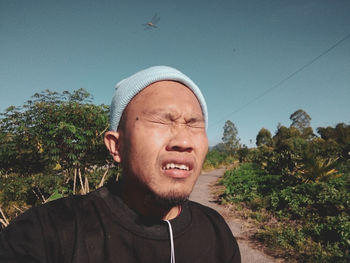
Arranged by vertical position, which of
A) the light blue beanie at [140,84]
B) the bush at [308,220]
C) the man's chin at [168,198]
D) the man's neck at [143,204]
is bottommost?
the bush at [308,220]

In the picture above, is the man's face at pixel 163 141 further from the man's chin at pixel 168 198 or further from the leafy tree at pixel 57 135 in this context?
the leafy tree at pixel 57 135

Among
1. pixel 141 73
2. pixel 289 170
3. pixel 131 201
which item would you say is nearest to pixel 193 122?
pixel 141 73

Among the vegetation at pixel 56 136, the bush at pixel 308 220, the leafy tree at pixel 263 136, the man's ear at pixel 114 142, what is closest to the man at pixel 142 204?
the man's ear at pixel 114 142

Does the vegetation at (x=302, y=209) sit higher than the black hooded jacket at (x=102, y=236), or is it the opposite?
the black hooded jacket at (x=102, y=236)

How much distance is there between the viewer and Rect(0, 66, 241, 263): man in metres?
0.96

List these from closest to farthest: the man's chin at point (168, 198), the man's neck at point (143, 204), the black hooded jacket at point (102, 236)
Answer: the black hooded jacket at point (102, 236), the man's chin at point (168, 198), the man's neck at point (143, 204)

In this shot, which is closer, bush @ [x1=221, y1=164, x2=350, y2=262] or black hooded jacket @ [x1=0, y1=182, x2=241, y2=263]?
black hooded jacket @ [x1=0, y1=182, x2=241, y2=263]

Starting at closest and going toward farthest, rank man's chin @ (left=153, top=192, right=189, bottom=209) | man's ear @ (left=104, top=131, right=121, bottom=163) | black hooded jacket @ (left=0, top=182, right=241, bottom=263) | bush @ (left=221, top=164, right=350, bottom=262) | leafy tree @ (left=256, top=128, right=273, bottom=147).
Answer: black hooded jacket @ (left=0, top=182, right=241, bottom=263)
man's chin @ (left=153, top=192, right=189, bottom=209)
man's ear @ (left=104, top=131, right=121, bottom=163)
bush @ (left=221, top=164, right=350, bottom=262)
leafy tree @ (left=256, top=128, right=273, bottom=147)

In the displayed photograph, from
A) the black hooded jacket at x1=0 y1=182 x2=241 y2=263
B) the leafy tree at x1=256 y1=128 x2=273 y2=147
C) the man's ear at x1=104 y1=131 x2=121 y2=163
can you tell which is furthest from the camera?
the leafy tree at x1=256 y1=128 x2=273 y2=147

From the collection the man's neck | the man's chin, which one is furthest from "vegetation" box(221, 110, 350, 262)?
the man's chin

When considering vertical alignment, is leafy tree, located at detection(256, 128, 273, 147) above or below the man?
above

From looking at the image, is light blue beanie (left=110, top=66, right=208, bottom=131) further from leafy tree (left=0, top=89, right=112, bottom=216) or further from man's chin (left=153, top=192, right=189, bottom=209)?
leafy tree (left=0, top=89, right=112, bottom=216)

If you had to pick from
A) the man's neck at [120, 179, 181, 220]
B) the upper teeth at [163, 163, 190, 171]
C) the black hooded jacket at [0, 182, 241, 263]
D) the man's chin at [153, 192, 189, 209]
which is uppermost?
the upper teeth at [163, 163, 190, 171]

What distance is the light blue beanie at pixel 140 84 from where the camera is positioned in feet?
3.99
